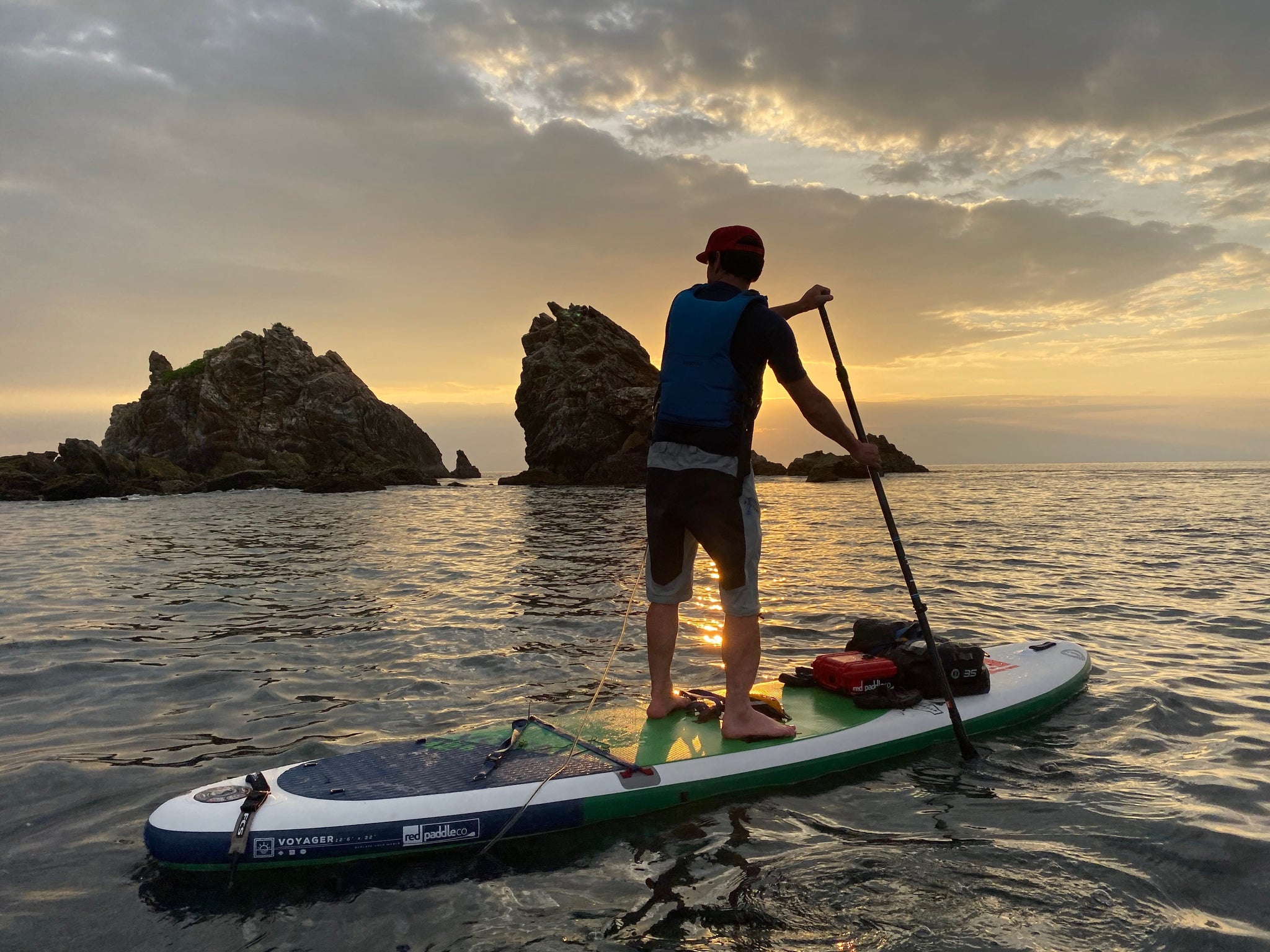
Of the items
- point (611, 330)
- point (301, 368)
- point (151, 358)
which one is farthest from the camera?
point (151, 358)

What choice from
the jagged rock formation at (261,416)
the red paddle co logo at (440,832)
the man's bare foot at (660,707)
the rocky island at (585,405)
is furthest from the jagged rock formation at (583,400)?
the red paddle co logo at (440,832)

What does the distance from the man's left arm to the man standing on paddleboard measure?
20.3 inches

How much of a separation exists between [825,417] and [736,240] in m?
1.39

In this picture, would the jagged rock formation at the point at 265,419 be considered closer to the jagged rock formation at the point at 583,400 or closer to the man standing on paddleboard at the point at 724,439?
the jagged rock formation at the point at 583,400

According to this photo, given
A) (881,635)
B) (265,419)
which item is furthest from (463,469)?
(881,635)

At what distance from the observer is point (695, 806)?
16.0ft

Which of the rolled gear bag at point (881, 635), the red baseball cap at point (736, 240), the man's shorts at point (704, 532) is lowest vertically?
the rolled gear bag at point (881, 635)

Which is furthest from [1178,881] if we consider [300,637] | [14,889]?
[300,637]

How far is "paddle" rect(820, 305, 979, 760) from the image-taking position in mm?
5715

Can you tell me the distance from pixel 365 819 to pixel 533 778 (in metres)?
1.02

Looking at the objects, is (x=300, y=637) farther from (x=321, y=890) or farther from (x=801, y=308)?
(x=801, y=308)

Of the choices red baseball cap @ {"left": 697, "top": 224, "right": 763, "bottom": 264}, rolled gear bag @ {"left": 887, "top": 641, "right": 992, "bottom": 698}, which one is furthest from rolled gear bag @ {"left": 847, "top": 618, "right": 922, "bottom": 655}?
red baseball cap @ {"left": 697, "top": 224, "right": 763, "bottom": 264}

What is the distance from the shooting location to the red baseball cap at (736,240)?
530 cm

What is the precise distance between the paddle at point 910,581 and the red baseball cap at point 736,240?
3.01ft
